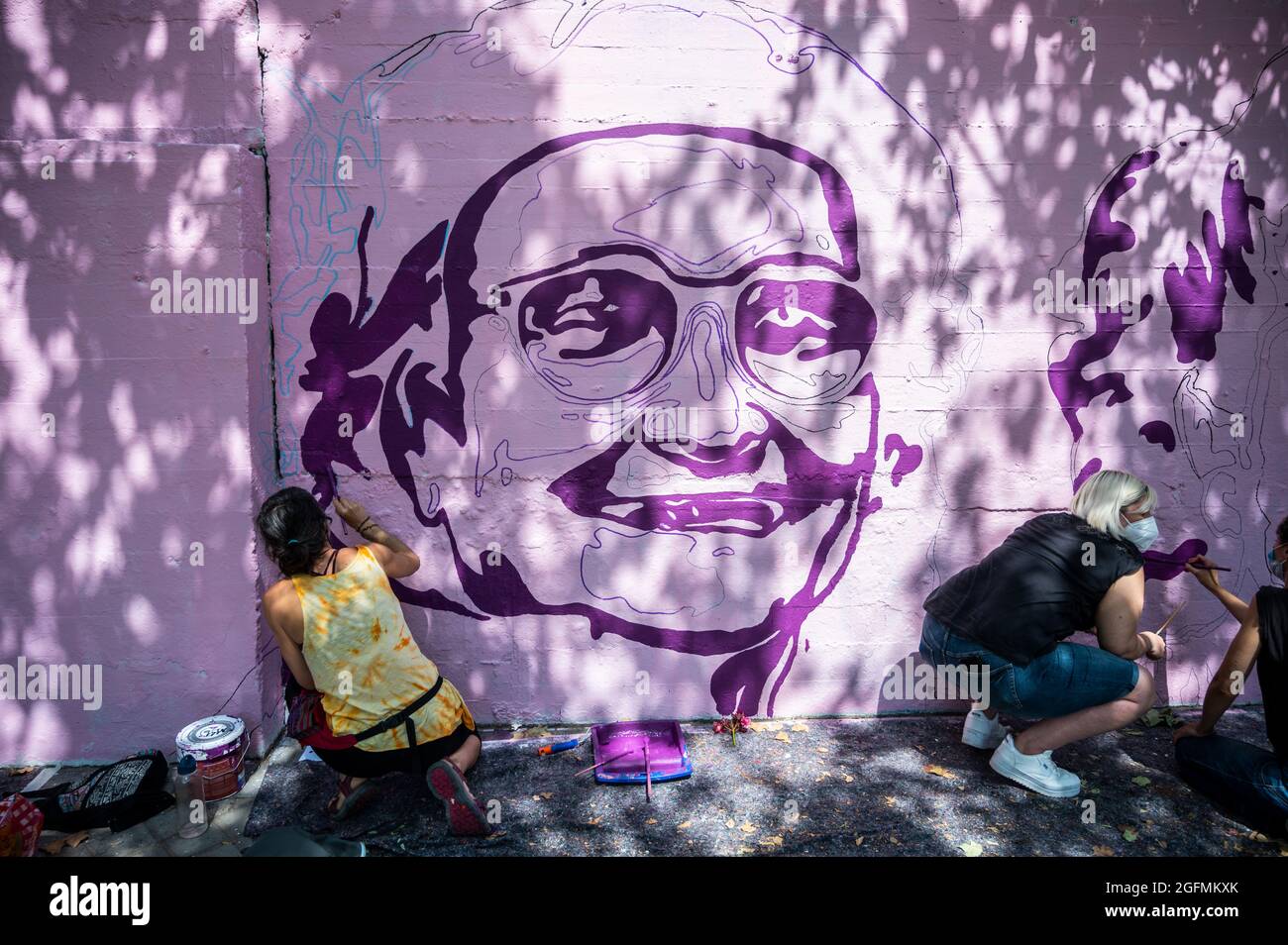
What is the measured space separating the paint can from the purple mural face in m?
0.93

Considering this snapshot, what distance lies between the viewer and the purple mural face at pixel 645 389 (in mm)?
3562

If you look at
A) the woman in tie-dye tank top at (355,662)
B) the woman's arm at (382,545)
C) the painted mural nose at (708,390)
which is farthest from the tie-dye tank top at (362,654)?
the painted mural nose at (708,390)

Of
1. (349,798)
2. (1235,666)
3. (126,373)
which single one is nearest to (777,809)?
(349,798)

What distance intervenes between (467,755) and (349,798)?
0.47 metres

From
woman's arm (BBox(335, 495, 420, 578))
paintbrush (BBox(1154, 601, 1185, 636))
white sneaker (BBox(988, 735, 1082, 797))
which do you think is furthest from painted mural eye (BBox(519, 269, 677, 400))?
paintbrush (BBox(1154, 601, 1185, 636))

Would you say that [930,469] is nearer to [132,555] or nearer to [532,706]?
[532,706]

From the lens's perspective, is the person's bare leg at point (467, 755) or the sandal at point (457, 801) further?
the person's bare leg at point (467, 755)

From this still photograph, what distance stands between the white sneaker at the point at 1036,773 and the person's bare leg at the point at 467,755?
7.28 feet

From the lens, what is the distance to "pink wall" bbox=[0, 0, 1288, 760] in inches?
131

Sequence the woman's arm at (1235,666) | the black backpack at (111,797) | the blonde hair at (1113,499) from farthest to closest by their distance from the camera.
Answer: the blonde hair at (1113,499) < the black backpack at (111,797) < the woman's arm at (1235,666)

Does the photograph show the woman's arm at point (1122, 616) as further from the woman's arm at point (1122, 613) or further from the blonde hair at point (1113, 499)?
the blonde hair at point (1113, 499)

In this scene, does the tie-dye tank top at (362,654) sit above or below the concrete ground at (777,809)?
above

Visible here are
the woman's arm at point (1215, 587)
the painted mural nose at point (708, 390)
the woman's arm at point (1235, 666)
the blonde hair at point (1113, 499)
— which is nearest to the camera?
the woman's arm at point (1235, 666)

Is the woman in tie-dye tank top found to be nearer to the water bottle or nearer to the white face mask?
the water bottle
